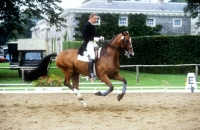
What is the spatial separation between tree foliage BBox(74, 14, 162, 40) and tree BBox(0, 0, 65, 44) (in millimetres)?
11559

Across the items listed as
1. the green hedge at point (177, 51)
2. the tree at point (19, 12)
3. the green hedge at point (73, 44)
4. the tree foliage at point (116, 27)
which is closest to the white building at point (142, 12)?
the tree foliage at point (116, 27)

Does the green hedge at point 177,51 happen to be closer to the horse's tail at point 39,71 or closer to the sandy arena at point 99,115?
the sandy arena at point 99,115

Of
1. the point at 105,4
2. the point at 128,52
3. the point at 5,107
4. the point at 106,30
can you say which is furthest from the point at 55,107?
the point at 105,4

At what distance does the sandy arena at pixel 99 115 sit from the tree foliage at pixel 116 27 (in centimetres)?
2636

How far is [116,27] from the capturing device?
37.5 meters

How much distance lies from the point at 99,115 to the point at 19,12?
17.6 meters

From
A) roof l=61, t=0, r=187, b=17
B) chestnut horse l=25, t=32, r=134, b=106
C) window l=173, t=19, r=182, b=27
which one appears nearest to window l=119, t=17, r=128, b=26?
roof l=61, t=0, r=187, b=17

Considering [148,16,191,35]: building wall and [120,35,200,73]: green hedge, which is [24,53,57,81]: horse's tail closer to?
[120,35,200,73]: green hedge

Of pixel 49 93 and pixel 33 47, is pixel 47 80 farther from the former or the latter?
pixel 33 47

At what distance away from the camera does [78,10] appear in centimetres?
3738

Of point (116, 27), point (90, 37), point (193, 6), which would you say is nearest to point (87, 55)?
point (90, 37)

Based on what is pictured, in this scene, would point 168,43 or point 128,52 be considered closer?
point 128,52

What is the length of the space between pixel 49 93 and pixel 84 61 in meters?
4.14

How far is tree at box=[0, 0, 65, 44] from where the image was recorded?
75.9 feet
